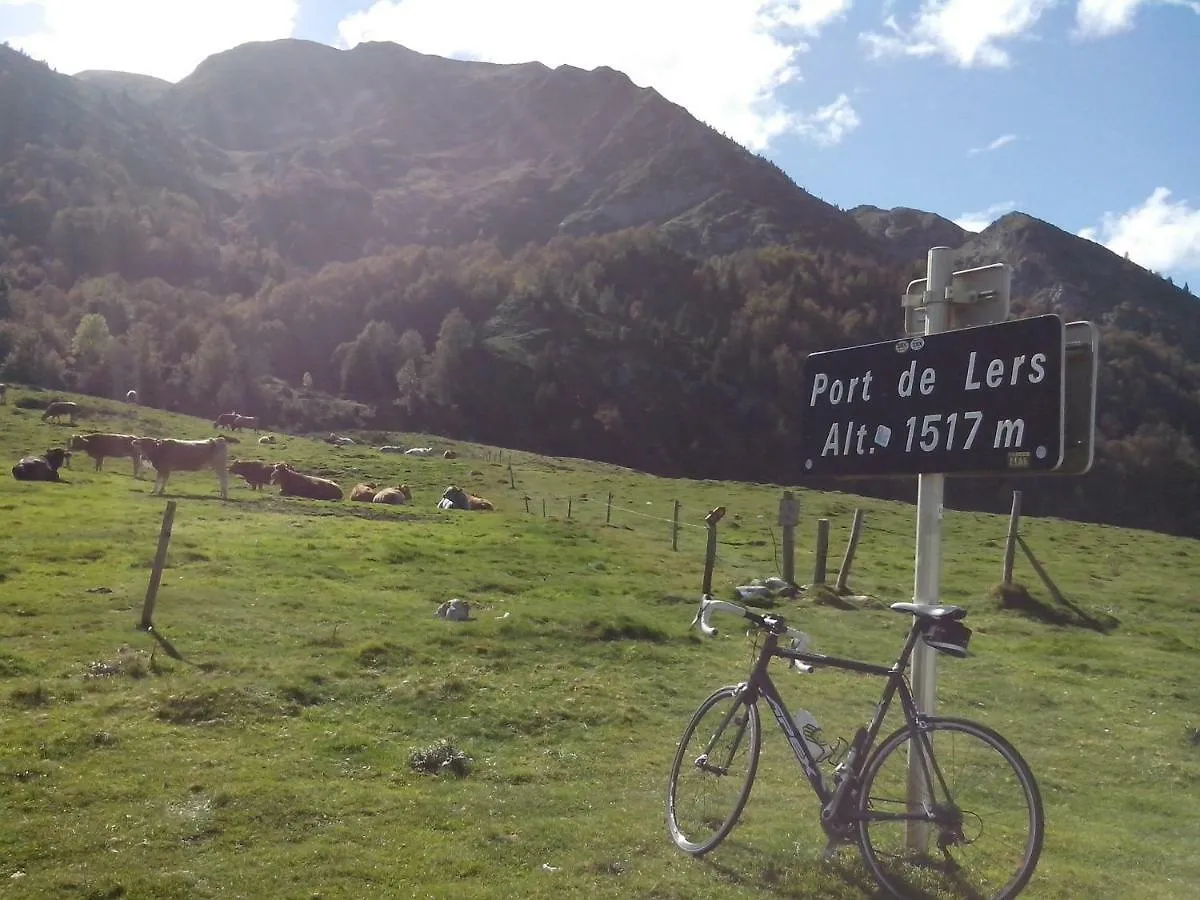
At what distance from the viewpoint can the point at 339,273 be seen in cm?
17712

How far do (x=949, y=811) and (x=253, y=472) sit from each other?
33337 mm

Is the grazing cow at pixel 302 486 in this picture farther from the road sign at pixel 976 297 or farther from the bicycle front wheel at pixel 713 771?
the road sign at pixel 976 297

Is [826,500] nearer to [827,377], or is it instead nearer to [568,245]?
[827,377]

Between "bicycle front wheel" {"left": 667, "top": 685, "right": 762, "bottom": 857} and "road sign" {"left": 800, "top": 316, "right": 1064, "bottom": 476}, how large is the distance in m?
1.80

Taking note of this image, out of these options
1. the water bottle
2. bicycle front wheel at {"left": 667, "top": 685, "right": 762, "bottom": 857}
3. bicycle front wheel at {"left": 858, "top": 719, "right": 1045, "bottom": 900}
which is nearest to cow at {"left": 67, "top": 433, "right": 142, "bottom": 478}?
bicycle front wheel at {"left": 667, "top": 685, "right": 762, "bottom": 857}

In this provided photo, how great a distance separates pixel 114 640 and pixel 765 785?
8518 millimetres

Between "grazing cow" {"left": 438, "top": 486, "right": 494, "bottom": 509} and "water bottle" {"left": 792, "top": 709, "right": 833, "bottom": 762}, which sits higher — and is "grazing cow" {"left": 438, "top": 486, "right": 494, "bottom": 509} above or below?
above

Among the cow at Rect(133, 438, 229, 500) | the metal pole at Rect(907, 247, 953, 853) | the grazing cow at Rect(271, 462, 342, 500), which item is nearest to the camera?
the metal pole at Rect(907, 247, 953, 853)

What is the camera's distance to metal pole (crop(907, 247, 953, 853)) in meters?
5.93

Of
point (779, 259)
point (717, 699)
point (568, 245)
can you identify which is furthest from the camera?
point (568, 245)

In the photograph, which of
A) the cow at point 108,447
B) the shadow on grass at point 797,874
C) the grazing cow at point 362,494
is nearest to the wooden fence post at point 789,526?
the shadow on grass at point 797,874

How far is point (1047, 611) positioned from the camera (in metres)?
22.1

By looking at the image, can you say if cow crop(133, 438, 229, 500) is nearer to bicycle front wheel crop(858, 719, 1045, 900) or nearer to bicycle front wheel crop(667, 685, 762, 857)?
bicycle front wheel crop(667, 685, 762, 857)

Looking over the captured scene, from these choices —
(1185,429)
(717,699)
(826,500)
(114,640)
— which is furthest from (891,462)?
(1185,429)
